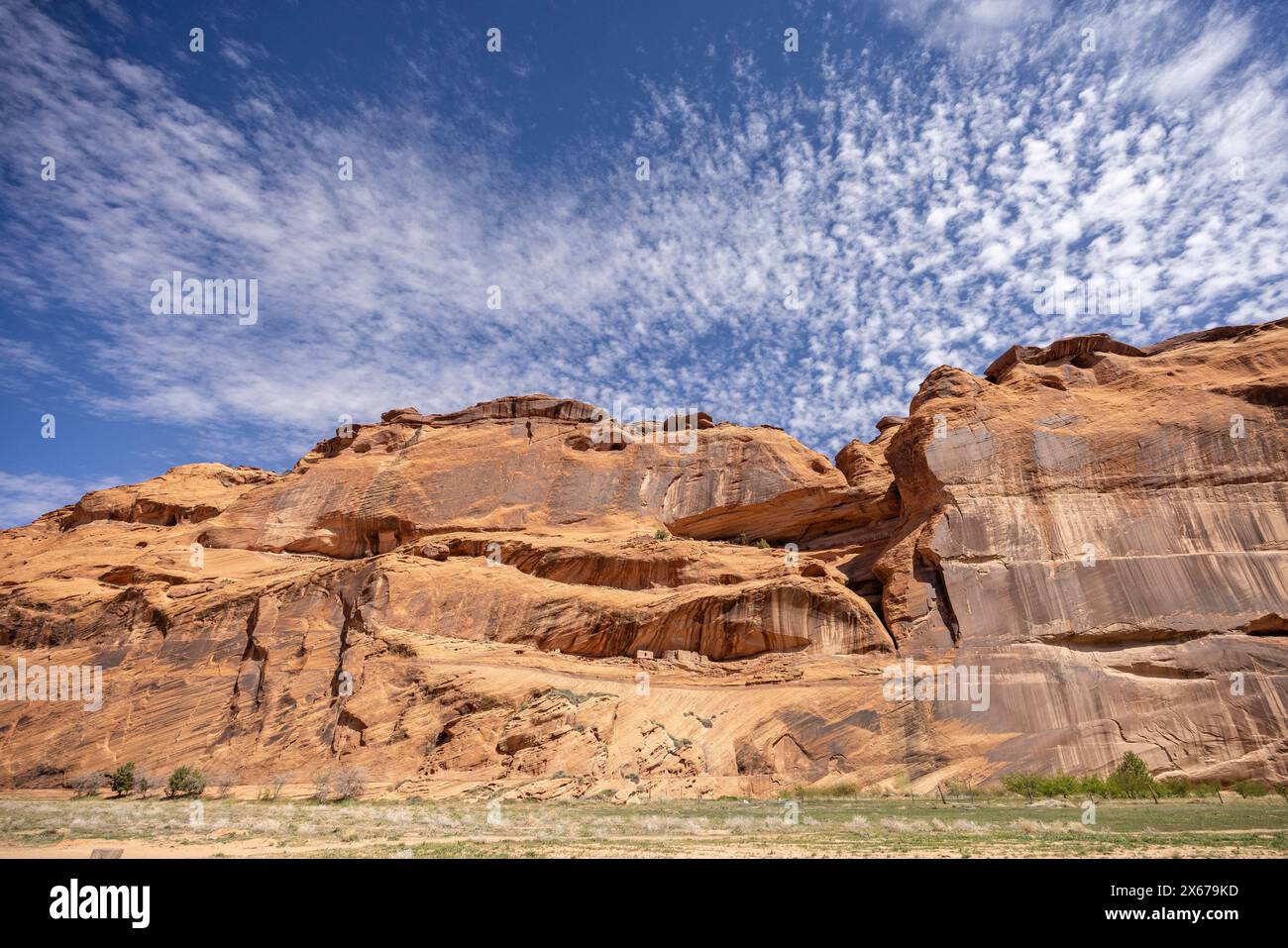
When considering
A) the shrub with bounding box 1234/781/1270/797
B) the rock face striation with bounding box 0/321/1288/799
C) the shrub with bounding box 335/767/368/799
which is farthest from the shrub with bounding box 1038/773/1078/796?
the shrub with bounding box 335/767/368/799

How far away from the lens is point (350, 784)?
28.1m

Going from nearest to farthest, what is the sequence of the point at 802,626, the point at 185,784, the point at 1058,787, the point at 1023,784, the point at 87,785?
the point at 1058,787, the point at 1023,784, the point at 185,784, the point at 87,785, the point at 802,626

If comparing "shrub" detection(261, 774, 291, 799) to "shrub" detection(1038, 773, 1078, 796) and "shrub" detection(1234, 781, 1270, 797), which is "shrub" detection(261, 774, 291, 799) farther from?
"shrub" detection(1234, 781, 1270, 797)

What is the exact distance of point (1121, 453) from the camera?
37.7 m

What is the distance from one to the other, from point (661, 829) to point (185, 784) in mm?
23767

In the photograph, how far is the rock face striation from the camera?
30.0 metres

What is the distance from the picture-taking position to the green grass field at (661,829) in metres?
12.8

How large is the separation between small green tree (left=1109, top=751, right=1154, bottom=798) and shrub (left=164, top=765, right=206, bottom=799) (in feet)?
Result: 118

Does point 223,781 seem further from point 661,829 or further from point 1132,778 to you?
point 1132,778

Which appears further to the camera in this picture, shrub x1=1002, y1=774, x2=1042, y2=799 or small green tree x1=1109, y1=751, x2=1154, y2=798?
small green tree x1=1109, y1=751, x2=1154, y2=798

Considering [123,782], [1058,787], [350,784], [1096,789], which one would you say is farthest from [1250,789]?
[123,782]
